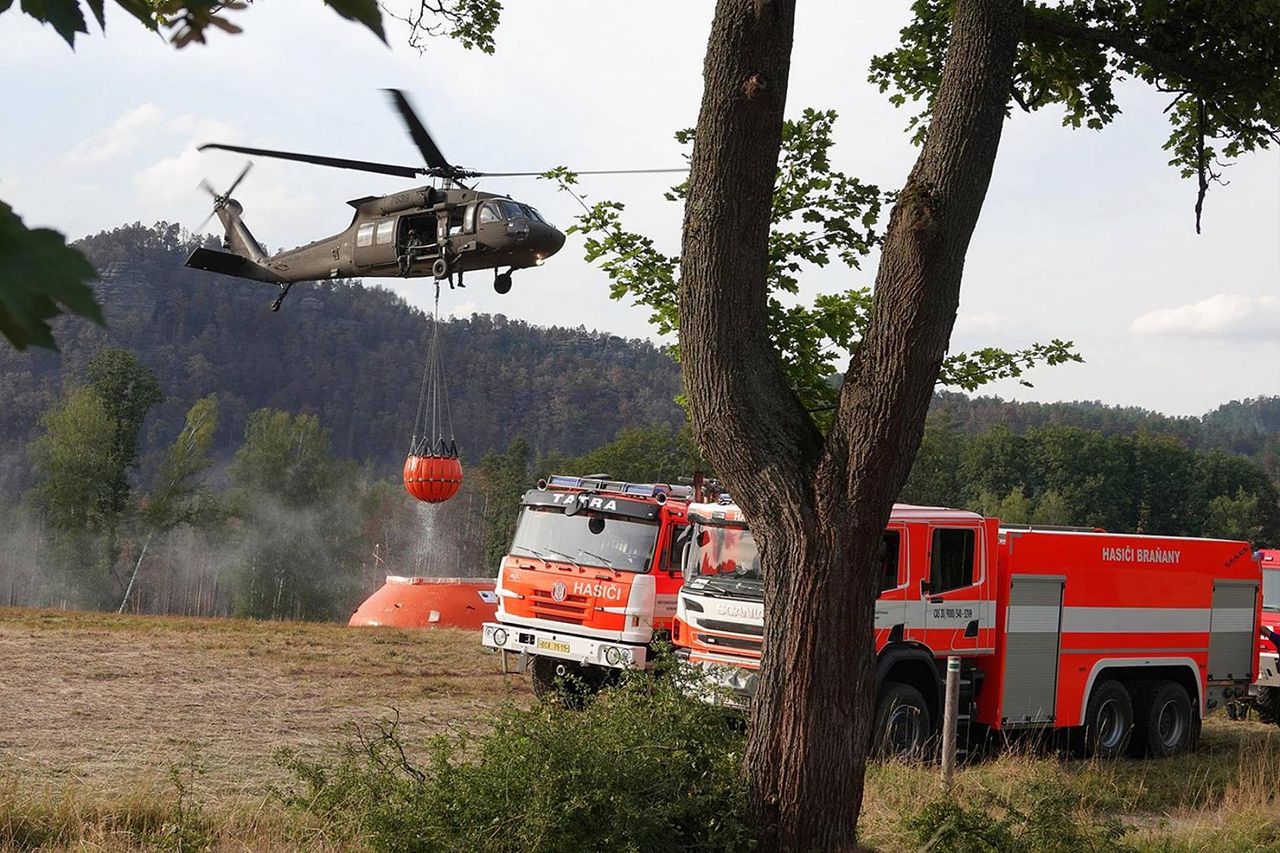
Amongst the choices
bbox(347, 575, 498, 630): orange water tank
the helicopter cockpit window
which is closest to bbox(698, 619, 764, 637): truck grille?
the helicopter cockpit window

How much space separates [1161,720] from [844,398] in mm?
9062

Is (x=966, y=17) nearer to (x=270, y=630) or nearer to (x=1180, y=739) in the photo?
(x=1180, y=739)

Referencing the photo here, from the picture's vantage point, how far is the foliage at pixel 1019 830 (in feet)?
22.4

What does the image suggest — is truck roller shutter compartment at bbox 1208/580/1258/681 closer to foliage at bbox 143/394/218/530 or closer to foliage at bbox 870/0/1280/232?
foliage at bbox 870/0/1280/232

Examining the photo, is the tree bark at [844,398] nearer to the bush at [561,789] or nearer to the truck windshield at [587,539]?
the bush at [561,789]

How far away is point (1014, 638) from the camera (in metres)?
12.6

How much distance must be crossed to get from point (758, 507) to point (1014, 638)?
6.81 meters

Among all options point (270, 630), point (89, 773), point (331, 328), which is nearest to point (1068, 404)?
point (331, 328)

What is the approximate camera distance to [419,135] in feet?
51.6

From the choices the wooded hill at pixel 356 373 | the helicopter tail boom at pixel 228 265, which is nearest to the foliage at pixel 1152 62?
the helicopter tail boom at pixel 228 265

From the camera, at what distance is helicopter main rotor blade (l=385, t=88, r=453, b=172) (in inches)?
580

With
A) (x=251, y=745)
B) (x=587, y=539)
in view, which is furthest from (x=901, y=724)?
(x=251, y=745)

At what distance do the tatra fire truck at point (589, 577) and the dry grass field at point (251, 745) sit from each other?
2.70 feet

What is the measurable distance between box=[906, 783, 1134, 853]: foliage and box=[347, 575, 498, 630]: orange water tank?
18.1 meters
